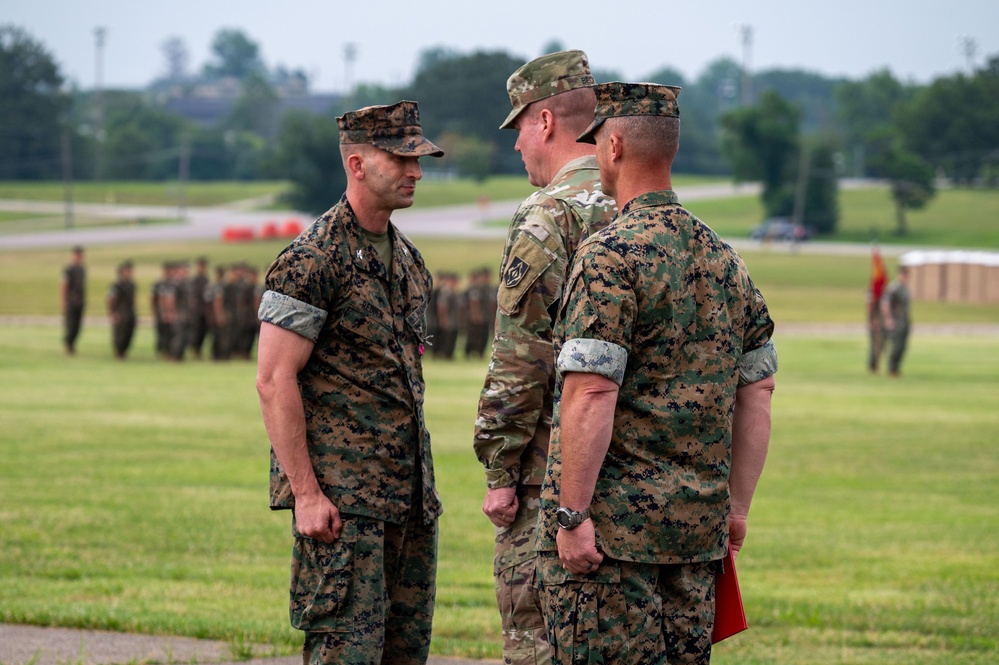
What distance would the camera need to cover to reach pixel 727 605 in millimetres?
3941

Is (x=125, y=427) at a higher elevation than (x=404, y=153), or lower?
lower

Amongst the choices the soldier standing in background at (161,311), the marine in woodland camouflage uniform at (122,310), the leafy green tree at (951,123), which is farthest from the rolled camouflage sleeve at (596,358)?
the leafy green tree at (951,123)

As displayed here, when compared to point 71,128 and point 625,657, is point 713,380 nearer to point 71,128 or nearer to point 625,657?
point 625,657

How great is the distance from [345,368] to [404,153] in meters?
0.75

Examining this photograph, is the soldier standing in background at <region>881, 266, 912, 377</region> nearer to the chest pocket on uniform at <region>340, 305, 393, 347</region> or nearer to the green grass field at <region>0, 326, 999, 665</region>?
the green grass field at <region>0, 326, 999, 665</region>

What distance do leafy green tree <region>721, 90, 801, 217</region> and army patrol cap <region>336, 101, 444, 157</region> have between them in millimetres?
90091


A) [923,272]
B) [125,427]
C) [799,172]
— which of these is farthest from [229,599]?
[799,172]

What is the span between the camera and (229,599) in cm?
738

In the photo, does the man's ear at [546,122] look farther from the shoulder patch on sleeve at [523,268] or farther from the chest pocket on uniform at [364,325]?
the chest pocket on uniform at [364,325]

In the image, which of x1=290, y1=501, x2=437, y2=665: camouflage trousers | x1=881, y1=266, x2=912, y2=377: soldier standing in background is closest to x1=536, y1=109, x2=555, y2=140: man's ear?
x1=290, y1=501, x2=437, y2=665: camouflage trousers

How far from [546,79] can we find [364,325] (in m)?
1.06

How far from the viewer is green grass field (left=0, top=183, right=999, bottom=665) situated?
684 centimetres

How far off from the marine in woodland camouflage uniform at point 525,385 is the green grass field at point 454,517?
1837 millimetres

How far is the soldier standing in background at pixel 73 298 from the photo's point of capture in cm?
2753
